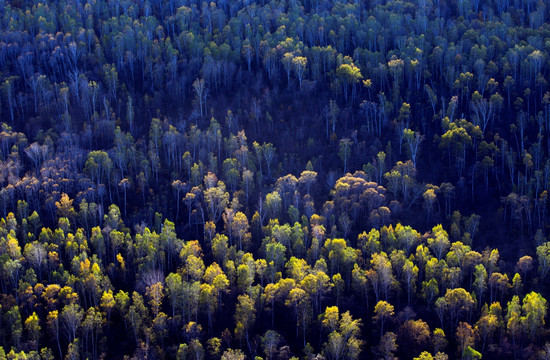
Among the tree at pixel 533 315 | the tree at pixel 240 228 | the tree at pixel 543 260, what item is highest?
the tree at pixel 240 228

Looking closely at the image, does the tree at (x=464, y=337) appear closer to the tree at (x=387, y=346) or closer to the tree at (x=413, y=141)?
the tree at (x=387, y=346)

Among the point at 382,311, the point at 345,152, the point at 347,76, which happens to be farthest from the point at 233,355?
the point at 347,76

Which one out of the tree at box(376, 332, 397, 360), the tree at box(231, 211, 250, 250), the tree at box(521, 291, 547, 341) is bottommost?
the tree at box(376, 332, 397, 360)

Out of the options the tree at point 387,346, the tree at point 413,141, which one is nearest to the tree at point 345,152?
the tree at point 413,141

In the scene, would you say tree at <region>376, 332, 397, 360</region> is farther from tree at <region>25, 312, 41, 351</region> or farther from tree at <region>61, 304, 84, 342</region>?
tree at <region>25, 312, 41, 351</region>

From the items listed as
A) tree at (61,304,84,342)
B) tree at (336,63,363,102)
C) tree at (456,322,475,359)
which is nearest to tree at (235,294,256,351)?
tree at (61,304,84,342)

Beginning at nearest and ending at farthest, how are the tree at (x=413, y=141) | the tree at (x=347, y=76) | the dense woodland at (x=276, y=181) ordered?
the dense woodland at (x=276, y=181) < the tree at (x=413, y=141) < the tree at (x=347, y=76)

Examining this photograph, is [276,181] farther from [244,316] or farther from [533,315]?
[533,315]

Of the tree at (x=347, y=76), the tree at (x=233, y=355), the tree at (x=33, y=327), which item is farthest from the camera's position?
the tree at (x=347, y=76)

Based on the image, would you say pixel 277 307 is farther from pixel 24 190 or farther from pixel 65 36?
pixel 65 36
